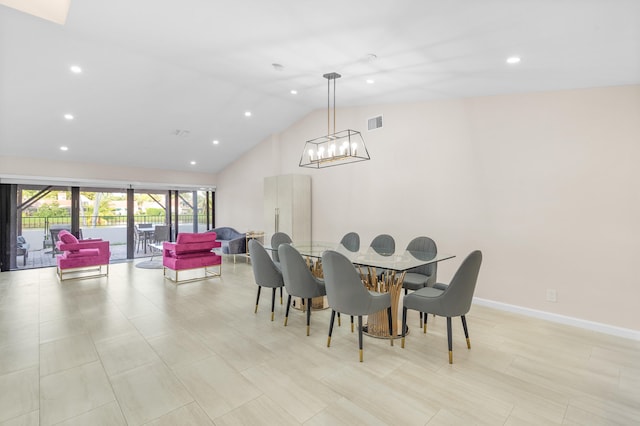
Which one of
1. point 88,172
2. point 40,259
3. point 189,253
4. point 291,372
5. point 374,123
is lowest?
point 291,372

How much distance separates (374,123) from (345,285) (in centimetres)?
346

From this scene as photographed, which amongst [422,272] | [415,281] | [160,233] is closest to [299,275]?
[415,281]

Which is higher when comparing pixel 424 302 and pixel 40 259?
pixel 424 302

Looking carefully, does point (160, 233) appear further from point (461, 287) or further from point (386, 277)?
point (461, 287)

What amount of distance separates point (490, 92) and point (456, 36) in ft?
5.30

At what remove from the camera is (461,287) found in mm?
2527

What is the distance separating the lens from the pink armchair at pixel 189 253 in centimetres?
543

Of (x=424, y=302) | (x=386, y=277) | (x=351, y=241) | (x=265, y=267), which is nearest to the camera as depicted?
(x=424, y=302)

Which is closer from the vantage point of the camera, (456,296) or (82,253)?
(456,296)

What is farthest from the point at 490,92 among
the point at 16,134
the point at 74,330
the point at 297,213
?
the point at 16,134

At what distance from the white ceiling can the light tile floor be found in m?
2.62

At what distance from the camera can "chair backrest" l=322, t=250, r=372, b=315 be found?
2582mm

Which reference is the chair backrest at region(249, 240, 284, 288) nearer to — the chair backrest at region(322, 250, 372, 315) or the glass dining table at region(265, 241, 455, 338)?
the glass dining table at region(265, 241, 455, 338)

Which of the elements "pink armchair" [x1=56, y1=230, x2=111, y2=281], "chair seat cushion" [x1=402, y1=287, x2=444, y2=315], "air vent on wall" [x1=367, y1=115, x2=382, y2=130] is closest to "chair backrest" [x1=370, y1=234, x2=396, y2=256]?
"chair seat cushion" [x1=402, y1=287, x2=444, y2=315]
